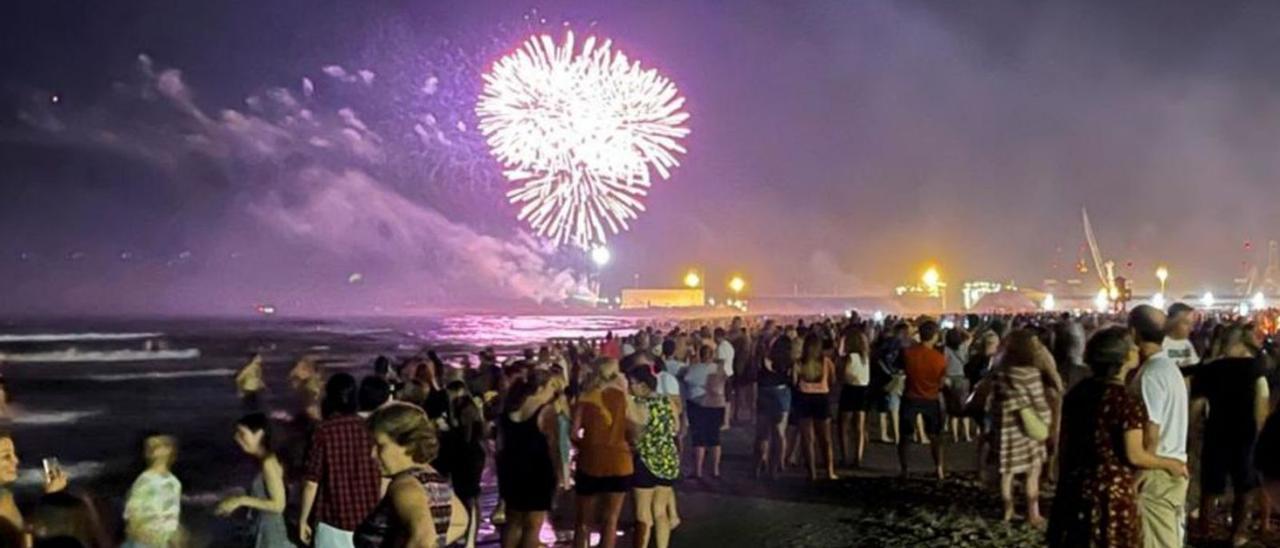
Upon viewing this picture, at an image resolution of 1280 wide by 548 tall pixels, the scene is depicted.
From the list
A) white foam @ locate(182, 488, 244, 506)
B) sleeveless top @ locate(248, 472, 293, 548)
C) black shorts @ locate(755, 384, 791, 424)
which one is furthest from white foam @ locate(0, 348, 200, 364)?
sleeveless top @ locate(248, 472, 293, 548)

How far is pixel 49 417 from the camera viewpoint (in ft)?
118

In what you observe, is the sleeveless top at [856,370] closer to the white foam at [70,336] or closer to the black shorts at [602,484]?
the black shorts at [602,484]

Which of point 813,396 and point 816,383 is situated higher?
point 816,383

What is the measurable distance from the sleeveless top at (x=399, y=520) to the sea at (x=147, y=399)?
2855 mm

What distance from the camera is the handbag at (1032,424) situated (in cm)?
940

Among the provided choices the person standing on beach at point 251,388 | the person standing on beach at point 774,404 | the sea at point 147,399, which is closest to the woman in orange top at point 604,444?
the sea at point 147,399

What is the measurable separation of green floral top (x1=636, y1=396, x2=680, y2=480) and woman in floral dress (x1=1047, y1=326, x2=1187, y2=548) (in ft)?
12.0

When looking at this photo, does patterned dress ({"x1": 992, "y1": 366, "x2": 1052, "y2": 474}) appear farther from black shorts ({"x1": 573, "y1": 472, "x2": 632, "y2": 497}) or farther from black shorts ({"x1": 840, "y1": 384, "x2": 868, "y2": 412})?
black shorts ({"x1": 840, "y1": 384, "x2": 868, "y2": 412})

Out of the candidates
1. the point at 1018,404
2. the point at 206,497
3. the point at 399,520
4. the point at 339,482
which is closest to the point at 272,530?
the point at 339,482

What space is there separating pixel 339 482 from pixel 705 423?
7.63m

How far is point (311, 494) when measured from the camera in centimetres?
690

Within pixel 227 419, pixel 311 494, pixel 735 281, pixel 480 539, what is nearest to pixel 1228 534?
pixel 480 539

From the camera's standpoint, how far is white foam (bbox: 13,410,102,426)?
113ft

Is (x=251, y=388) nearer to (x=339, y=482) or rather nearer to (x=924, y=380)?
(x=339, y=482)
